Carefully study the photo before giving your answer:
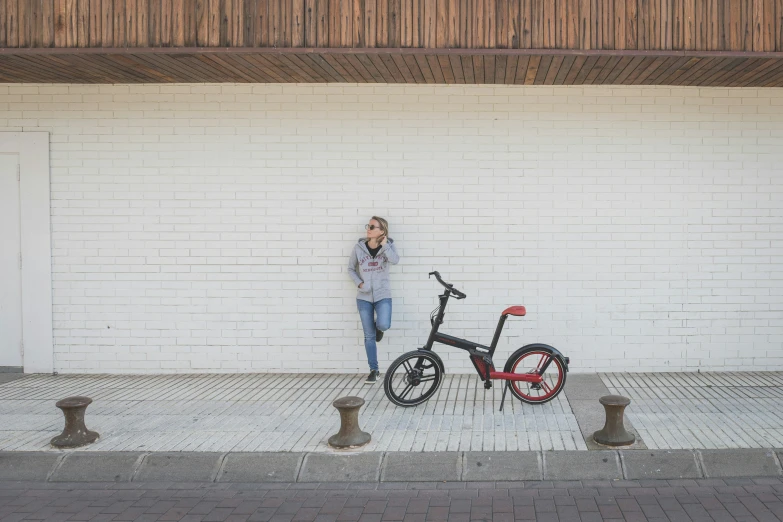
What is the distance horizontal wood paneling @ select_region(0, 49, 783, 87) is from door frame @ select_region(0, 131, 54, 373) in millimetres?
785

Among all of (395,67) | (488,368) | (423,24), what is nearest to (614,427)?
(488,368)

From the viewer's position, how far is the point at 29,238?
9.03 metres

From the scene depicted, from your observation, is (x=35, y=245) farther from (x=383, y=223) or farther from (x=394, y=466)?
(x=394, y=466)

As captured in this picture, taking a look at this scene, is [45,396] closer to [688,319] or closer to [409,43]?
[409,43]

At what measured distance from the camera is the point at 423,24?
→ 23.6 ft

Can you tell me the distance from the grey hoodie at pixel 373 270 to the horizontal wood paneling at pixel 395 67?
1.92m

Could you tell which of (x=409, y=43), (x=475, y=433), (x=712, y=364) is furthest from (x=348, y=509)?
(x=712, y=364)

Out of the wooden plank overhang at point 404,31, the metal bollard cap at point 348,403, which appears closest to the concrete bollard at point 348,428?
the metal bollard cap at point 348,403

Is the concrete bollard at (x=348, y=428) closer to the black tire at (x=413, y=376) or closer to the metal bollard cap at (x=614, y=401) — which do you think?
the black tire at (x=413, y=376)

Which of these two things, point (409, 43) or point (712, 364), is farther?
point (712, 364)

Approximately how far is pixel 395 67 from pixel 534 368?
11.1ft

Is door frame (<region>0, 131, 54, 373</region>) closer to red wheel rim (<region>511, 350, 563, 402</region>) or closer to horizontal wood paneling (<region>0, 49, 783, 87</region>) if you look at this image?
horizontal wood paneling (<region>0, 49, 783, 87</region>)

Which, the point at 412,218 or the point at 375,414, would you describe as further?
the point at 412,218

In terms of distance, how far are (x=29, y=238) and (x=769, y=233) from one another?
8728 millimetres
